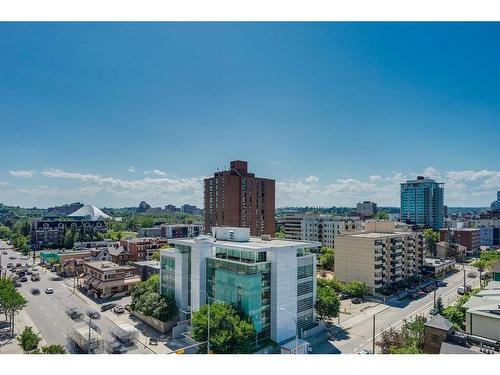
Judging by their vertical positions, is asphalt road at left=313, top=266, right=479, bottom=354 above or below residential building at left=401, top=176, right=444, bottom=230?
below

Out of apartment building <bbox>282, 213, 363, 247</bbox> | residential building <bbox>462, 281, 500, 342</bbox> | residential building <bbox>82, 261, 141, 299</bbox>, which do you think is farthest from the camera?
apartment building <bbox>282, 213, 363, 247</bbox>

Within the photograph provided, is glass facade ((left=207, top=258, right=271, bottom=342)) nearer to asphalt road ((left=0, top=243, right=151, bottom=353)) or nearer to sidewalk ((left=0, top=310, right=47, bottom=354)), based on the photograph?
asphalt road ((left=0, top=243, right=151, bottom=353))

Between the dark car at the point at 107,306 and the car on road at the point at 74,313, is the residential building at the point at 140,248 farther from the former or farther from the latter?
A: the car on road at the point at 74,313

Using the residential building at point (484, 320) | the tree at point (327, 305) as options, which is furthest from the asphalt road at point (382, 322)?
the residential building at point (484, 320)

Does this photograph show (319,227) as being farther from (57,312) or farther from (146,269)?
(57,312)

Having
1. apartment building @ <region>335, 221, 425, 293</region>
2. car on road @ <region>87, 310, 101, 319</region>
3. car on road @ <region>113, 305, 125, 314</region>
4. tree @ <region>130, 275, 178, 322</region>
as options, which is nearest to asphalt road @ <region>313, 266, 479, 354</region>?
apartment building @ <region>335, 221, 425, 293</region>

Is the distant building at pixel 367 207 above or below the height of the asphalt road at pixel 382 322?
above
